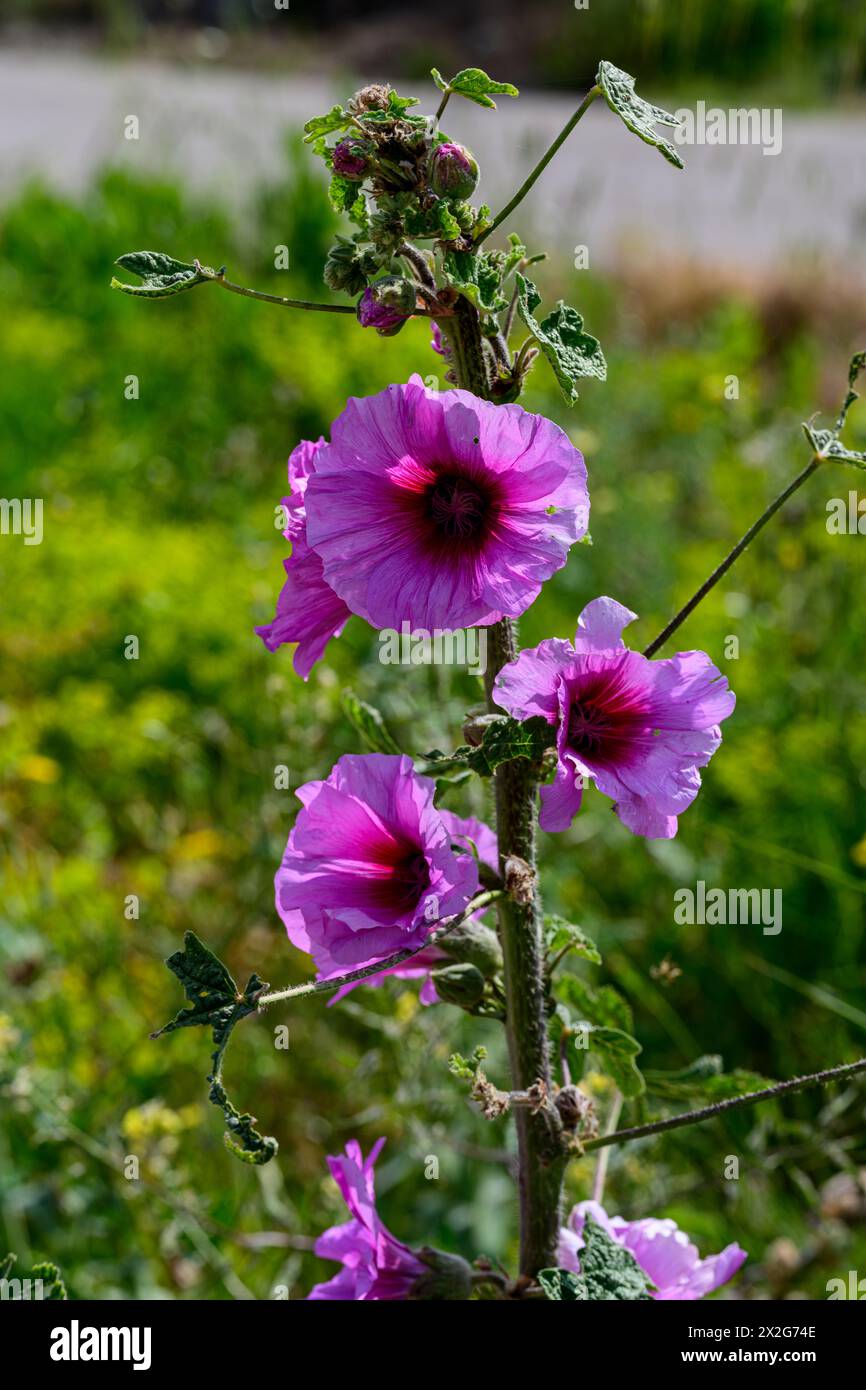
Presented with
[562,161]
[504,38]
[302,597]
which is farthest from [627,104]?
[504,38]

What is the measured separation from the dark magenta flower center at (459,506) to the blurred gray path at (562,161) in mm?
3469

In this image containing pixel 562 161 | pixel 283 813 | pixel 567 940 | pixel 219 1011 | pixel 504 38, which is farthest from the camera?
pixel 504 38

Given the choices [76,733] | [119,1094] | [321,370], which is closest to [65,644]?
[76,733]

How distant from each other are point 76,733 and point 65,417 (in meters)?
1.29

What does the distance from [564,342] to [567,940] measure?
0.38 meters

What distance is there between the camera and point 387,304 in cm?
77

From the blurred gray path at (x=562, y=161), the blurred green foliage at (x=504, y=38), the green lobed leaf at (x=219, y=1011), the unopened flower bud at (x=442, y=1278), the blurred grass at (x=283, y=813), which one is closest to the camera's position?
the green lobed leaf at (x=219, y=1011)

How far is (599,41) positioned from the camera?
32.2 ft

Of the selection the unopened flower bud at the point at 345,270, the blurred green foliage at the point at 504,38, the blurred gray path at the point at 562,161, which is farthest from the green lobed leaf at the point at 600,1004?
the blurred green foliage at the point at 504,38

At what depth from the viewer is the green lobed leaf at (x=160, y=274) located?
788 millimetres

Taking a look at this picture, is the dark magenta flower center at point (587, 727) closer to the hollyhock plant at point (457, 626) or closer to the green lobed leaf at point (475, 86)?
the hollyhock plant at point (457, 626)

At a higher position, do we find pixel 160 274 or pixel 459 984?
pixel 160 274

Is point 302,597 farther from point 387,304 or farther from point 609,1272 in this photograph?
point 609,1272
